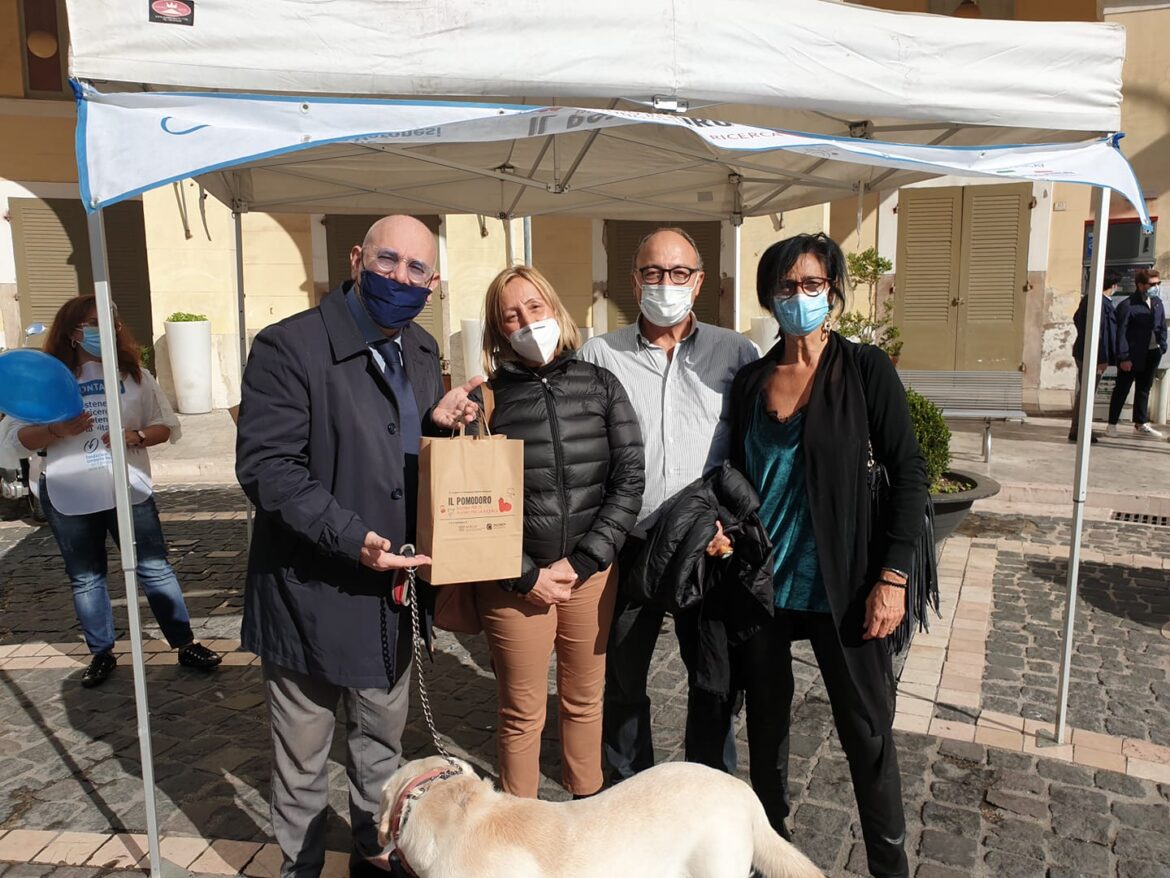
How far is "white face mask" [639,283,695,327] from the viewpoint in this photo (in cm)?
289

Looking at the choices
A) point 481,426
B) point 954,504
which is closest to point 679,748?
point 481,426

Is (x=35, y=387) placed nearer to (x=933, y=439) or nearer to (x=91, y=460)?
(x=91, y=460)

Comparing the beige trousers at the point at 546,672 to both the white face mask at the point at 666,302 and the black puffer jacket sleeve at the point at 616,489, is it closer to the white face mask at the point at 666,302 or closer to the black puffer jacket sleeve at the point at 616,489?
the black puffer jacket sleeve at the point at 616,489

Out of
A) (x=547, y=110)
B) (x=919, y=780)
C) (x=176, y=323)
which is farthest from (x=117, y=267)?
(x=919, y=780)

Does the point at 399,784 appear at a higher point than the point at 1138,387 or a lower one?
lower

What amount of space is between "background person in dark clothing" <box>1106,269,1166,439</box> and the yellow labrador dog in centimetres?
1013

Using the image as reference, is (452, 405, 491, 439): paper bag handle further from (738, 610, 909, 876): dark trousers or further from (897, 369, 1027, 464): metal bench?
(897, 369, 1027, 464): metal bench

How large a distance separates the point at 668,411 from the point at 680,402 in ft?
0.17

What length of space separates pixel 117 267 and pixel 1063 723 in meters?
14.2

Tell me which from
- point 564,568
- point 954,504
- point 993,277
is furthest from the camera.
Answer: point 993,277

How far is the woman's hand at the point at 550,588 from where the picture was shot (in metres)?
2.66

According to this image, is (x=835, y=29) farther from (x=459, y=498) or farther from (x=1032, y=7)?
(x=1032, y=7)

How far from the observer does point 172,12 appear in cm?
246

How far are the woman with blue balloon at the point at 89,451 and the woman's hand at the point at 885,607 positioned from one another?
11.0 ft
